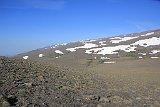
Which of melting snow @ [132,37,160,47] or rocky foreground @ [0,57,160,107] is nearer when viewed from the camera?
rocky foreground @ [0,57,160,107]

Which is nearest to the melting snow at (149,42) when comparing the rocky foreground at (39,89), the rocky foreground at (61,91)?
the rocky foreground at (61,91)

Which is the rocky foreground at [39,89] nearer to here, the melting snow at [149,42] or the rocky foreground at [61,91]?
the rocky foreground at [61,91]

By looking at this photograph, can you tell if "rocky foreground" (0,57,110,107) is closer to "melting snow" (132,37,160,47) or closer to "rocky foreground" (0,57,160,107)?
"rocky foreground" (0,57,160,107)

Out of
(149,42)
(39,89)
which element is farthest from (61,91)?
(149,42)

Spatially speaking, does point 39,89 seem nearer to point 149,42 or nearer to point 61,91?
point 61,91

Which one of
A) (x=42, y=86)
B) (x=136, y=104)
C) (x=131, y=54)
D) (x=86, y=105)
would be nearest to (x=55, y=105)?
(x=86, y=105)

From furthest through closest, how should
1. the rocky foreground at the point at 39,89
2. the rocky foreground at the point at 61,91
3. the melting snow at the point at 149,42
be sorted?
1. the melting snow at the point at 149,42
2. the rocky foreground at the point at 61,91
3. the rocky foreground at the point at 39,89

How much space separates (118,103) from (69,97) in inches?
103

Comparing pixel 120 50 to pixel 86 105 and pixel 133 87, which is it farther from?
pixel 86 105

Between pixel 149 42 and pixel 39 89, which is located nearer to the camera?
pixel 39 89

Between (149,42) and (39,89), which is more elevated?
(39,89)

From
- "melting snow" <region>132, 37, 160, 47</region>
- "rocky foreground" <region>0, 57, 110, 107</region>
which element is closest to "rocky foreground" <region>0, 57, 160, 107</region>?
"rocky foreground" <region>0, 57, 110, 107</region>

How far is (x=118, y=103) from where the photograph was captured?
13.3 m

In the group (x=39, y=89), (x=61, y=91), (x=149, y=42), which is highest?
(x=39, y=89)
